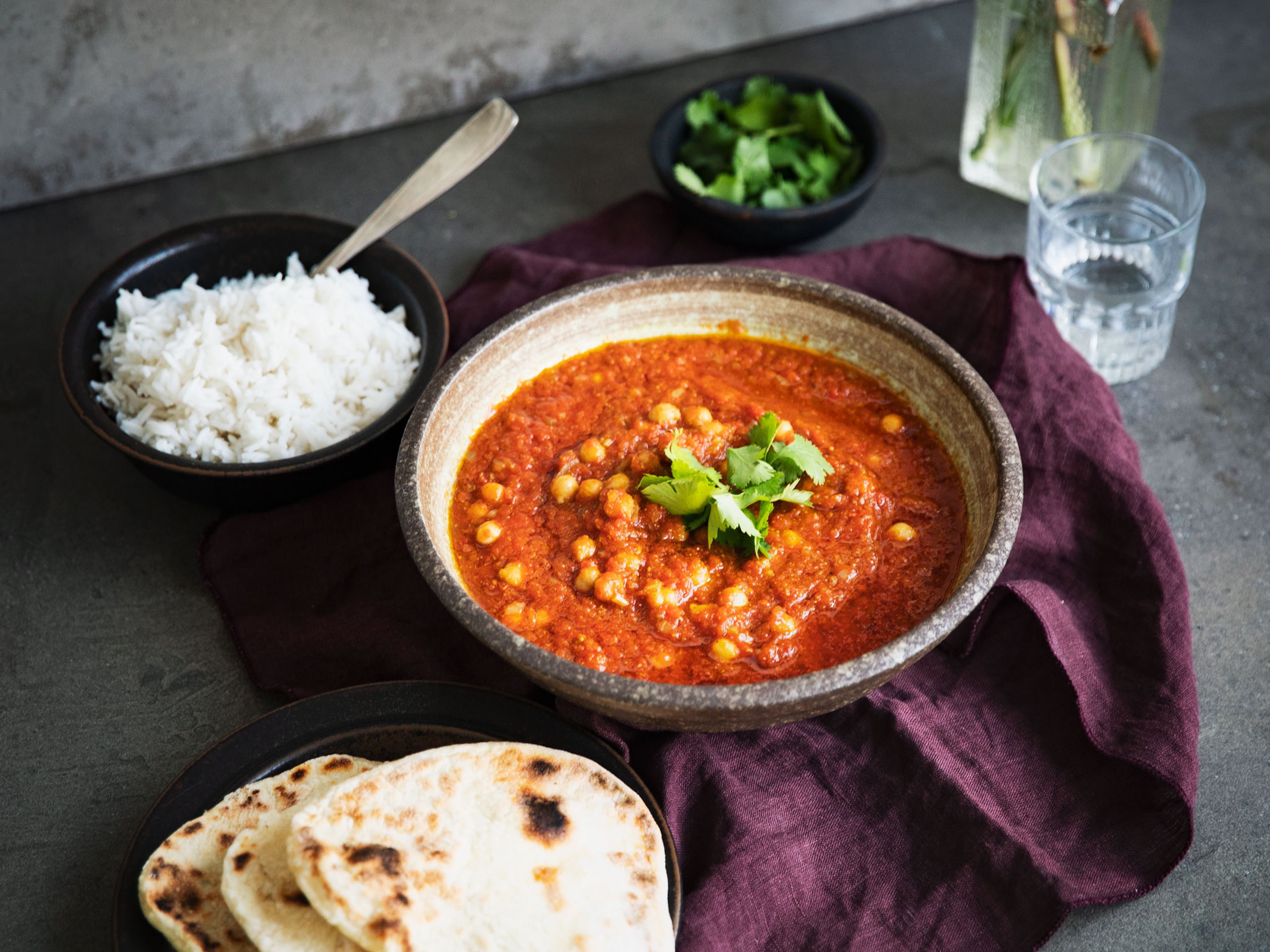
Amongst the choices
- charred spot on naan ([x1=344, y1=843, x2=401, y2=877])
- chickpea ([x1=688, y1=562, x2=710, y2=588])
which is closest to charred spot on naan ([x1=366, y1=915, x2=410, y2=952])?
charred spot on naan ([x1=344, y1=843, x2=401, y2=877])

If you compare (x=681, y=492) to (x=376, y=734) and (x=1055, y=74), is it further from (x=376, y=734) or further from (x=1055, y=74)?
(x=1055, y=74)

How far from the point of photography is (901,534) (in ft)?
9.34

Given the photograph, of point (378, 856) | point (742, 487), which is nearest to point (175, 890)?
point (378, 856)

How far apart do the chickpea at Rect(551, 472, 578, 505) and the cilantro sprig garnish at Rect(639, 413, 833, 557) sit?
0.60 feet

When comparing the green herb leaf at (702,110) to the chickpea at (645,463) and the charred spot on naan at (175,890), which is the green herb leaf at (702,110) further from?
the charred spot on naan at (175,890)

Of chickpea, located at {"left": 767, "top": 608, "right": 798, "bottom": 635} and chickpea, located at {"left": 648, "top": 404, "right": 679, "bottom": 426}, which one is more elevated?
chickpea, located at {"left": 648, "top": 404, "right": 679, "bottom": 426}

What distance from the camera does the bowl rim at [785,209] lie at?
3.90 m

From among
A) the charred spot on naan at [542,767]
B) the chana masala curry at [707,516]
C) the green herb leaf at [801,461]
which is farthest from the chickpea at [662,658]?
the green herb leaf at [801,461]

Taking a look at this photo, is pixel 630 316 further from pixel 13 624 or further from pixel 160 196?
pixel 160 196

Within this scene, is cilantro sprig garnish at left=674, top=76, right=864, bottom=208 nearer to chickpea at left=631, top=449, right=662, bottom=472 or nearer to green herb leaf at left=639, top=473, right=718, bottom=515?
chickpea at left=631, top=449, right=662, bottom=472

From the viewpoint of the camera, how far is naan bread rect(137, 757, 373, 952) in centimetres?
224

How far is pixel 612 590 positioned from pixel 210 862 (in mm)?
1054

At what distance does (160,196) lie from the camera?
463cm

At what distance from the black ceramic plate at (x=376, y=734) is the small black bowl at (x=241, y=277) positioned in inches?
29.4
